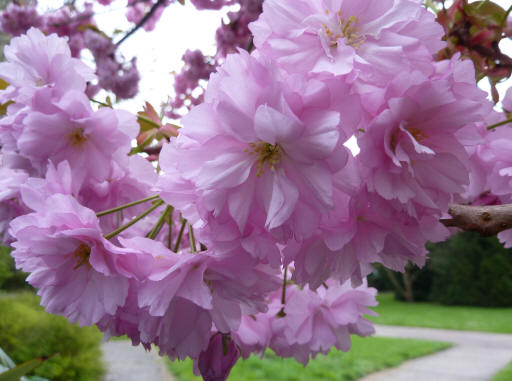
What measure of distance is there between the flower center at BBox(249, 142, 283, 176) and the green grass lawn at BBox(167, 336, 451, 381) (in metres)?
6.35

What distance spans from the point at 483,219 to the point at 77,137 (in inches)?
23.6

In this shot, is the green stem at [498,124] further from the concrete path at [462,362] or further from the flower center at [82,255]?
the concrete path at [462,362]

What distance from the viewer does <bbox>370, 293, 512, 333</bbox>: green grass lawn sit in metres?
10.6

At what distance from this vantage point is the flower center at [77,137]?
65 cm

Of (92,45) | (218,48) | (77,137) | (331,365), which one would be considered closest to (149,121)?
(77,137)

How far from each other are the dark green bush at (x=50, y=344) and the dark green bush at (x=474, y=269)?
9455 mm

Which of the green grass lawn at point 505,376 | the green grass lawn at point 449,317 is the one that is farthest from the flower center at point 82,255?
the green grass lawn at point 449,317

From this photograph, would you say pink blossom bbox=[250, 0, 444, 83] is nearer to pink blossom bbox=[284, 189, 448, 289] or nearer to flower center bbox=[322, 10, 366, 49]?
flower center bbox=[322, 10, 366, 49]

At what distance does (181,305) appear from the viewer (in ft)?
2.03

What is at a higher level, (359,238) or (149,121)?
(149,121)

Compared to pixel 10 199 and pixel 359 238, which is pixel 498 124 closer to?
pixel 359 238

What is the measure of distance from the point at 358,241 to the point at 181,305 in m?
0.26

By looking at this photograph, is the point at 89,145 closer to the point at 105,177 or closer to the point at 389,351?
the point at 105,177

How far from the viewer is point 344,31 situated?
0.54m
